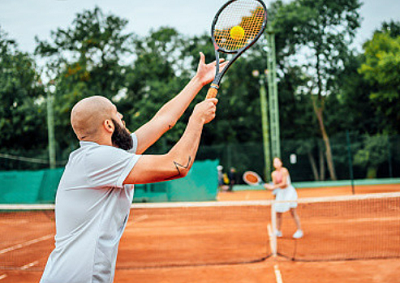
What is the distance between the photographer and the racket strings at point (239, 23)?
10.2 feet

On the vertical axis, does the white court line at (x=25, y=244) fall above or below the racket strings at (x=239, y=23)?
below

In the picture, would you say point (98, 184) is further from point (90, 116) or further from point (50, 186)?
point (50, 186)

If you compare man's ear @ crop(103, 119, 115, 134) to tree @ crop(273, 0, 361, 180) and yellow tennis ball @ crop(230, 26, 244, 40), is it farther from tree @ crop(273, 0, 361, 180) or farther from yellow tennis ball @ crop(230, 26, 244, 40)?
tree @ crop(273, 0, 361, 180)

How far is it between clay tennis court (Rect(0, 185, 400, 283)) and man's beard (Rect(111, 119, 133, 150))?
15.2 feet

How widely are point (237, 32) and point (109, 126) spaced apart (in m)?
1.68

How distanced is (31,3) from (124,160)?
692 inches

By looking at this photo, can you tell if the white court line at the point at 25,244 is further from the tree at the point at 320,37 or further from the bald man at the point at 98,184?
the tree at the point at 320,37

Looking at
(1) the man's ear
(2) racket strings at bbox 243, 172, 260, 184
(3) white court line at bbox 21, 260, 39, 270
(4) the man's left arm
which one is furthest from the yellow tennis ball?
(2) racket strings at bbox 243, 172, 260, 184

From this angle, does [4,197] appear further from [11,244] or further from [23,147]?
[23,147]

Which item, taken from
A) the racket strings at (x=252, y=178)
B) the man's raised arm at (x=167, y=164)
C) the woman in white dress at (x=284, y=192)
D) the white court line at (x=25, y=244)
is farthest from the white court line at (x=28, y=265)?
the man's raised arm at (x=167, y=164)

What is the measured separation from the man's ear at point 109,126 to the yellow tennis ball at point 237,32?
1650mm

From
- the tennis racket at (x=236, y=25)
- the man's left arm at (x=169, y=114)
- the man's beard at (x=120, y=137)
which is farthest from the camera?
the tennis racket at (x=236, y=25)

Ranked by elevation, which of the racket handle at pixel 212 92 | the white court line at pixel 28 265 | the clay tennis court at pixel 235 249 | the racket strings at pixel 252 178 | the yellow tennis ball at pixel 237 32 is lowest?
the clay tennis court at pixel 235 249

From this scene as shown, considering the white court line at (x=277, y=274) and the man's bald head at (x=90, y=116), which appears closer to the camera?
the man's bald head at (x=90, y=116)
